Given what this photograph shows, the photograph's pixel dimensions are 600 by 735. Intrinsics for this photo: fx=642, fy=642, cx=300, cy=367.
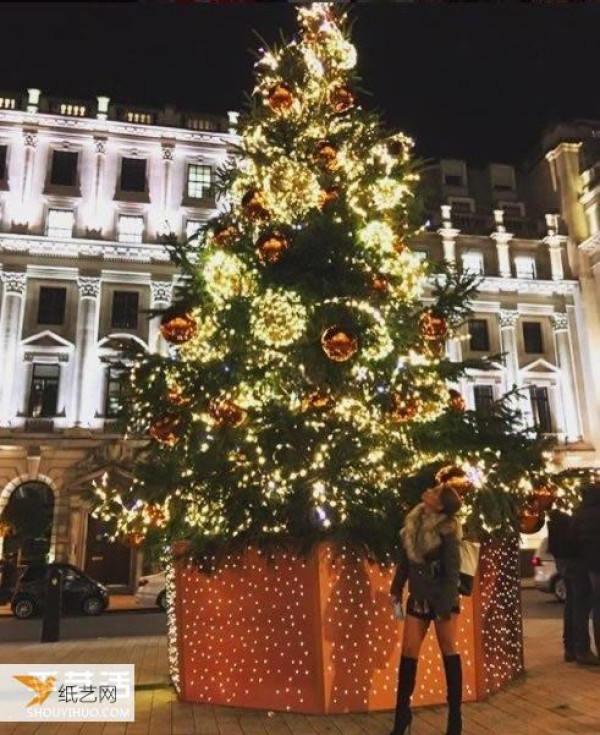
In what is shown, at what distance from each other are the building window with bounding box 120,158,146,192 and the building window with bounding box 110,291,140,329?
5342 mm

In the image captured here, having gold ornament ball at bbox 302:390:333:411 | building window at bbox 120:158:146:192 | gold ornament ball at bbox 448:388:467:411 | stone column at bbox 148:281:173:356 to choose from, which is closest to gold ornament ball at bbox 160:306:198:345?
gold ornament ball at bbox 302:390:333:411

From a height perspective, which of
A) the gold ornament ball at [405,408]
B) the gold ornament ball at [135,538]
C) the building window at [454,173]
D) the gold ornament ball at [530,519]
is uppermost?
the building window at [454,173]

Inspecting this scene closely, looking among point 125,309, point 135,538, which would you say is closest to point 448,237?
point 125,309

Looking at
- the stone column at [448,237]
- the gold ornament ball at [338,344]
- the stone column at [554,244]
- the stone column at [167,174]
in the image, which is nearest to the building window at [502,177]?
the stone column at [554,244]

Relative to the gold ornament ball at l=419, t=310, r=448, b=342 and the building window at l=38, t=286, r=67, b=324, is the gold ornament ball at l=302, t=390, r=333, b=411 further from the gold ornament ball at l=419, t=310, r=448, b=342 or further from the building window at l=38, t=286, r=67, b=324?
the building window at l=38, t=286, r=67, b=324

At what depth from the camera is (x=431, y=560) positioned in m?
4.92

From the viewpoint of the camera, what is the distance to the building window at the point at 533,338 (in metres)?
35.1

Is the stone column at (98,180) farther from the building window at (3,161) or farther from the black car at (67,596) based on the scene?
the black car at (67,596)

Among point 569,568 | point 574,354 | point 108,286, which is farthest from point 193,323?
point 574,354

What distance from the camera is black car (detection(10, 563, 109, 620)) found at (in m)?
18.0

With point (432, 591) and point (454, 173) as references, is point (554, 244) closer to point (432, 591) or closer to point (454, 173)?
point (454, 173)

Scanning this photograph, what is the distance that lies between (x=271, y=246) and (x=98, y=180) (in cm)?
2684

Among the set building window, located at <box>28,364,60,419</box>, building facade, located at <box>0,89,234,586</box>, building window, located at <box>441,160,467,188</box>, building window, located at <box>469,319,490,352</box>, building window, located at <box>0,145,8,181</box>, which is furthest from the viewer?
building window, located at <box>441,160,467,188</box>

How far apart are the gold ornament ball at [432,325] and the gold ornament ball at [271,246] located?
185cm
